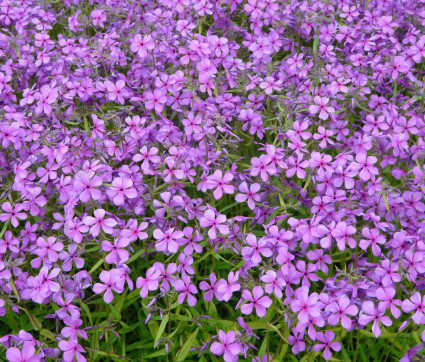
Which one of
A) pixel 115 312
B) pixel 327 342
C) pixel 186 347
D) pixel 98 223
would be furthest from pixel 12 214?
pixel 327 342

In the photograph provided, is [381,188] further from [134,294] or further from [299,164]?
[134,294]

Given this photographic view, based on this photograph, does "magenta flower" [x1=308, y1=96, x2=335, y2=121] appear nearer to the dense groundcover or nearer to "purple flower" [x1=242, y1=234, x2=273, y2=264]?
the dense groundcover

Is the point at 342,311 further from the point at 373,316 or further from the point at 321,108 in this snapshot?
the point at 321,108

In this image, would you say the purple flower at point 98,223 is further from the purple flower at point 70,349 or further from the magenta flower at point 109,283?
the purple flower at point 70,349

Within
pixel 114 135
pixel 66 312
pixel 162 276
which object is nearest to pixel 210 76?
pixel 114 135

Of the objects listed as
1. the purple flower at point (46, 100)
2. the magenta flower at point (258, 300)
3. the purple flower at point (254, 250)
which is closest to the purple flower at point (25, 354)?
the magenta flower at point (258, 300)

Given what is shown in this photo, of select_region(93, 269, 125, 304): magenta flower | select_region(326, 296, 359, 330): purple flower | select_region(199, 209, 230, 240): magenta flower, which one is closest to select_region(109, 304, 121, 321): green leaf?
select_region(93, 269, 125, 304): magenta flower
